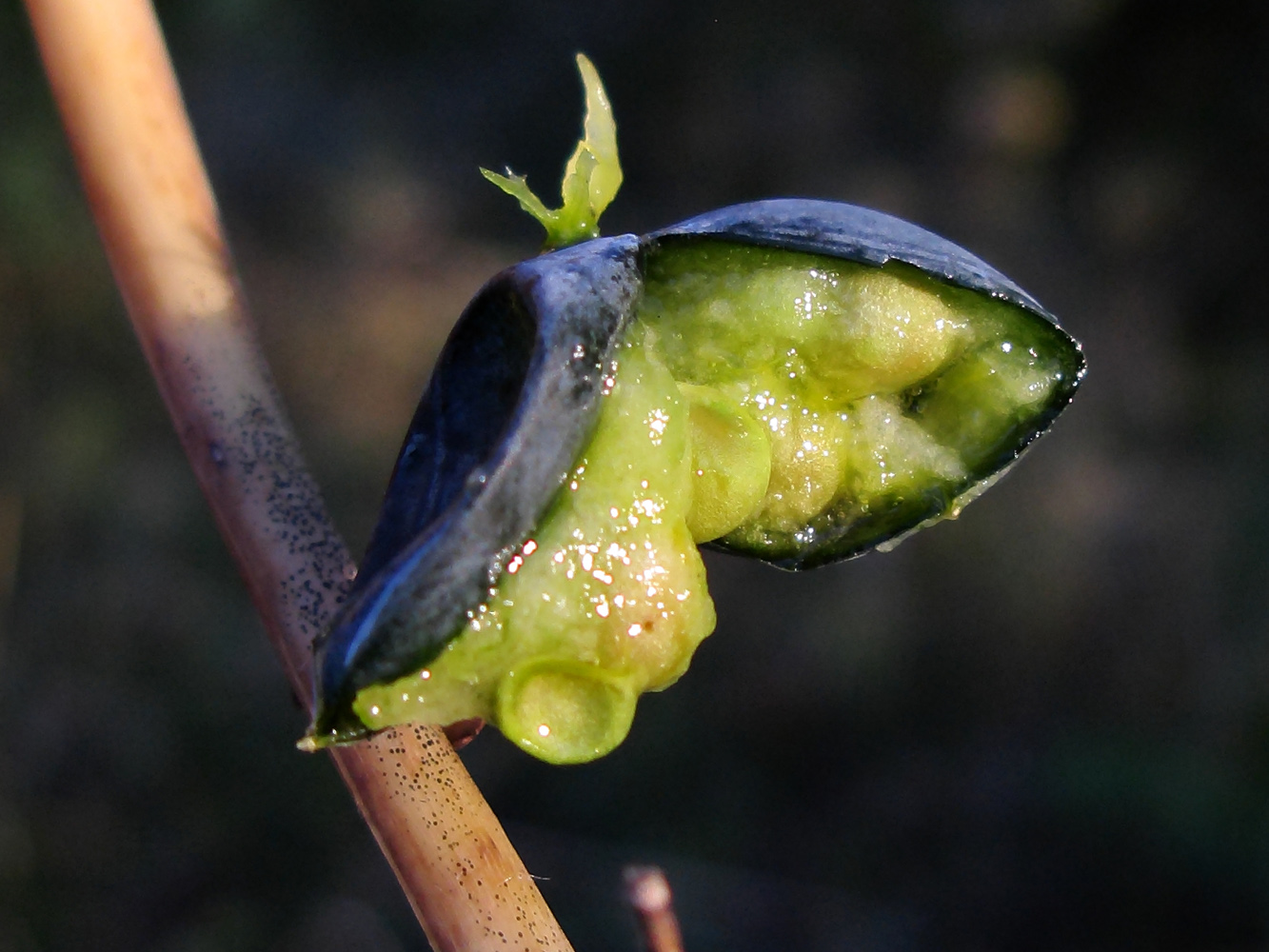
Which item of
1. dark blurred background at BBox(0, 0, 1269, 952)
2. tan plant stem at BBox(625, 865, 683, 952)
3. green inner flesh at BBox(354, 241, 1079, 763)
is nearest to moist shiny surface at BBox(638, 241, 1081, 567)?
green inner flesh at BBox(354, 241, 1079, 763)

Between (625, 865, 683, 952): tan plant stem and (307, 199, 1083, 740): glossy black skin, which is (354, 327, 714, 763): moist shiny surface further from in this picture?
(625, 865, 683, 952): tan plant stem

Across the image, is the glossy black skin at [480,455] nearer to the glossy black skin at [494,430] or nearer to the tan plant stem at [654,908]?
the glossy black skin at [494,430]

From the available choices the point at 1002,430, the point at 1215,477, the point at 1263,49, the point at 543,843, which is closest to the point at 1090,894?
the point at 1215,477

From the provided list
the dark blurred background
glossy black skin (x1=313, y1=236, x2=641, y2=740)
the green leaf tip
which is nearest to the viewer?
glossy black skin (x1=313, y1=236, x2=641, y2=740)

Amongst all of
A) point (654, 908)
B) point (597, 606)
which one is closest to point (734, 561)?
point (654, 908)

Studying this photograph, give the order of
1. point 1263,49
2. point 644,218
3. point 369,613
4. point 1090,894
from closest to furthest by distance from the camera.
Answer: point 369,613, point 1263,49, point 1090,894, point 644,218

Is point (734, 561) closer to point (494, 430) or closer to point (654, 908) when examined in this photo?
point (654, 908)

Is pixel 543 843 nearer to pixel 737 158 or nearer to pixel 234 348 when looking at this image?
pixel 737 158
